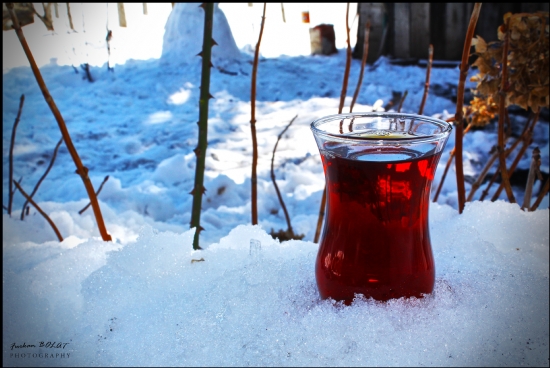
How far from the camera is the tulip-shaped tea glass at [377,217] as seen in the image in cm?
60

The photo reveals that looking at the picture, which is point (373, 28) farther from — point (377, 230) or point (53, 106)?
point (377, 230)

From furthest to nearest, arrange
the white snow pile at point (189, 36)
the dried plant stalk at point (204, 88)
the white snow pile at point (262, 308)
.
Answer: the white snow pile at point (189, 36) < the dried plant stalk at point (204, 88) < the white snow pile at point (262, 308)

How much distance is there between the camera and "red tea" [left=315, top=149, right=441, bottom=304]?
2.01ft

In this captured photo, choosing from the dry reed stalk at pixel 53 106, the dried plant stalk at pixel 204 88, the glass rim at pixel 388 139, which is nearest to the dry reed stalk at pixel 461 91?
the glass rim at pixel 388 139

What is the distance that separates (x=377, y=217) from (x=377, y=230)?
18 mm

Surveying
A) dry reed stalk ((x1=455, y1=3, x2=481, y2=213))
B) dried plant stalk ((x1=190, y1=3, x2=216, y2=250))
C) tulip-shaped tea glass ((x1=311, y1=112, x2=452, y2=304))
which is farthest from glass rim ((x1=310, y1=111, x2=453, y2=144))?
dried plant stalk ((x1=190, y1=3, x2=216, y2=250))

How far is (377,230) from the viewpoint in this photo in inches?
24.7

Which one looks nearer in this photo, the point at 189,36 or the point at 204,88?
the point at 204,88

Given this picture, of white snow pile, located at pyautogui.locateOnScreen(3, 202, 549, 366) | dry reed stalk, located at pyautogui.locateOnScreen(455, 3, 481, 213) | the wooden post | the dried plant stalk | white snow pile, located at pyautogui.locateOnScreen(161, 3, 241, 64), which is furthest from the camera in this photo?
white snow pile, located at pyautogui.locateOnScreen(161, 3, 241, 64)

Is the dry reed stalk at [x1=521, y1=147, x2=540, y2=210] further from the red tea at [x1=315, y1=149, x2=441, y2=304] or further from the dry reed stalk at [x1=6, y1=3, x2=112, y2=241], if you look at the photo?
the dry reed stalk at [x1=6, y1=3, x2=112, y2=241]

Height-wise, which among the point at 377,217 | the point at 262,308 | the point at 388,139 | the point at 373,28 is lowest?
the point at 262,308

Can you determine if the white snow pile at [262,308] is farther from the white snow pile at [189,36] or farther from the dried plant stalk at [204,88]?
the white snow pile at [189,36]

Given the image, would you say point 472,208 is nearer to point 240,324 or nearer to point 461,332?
point 461,332

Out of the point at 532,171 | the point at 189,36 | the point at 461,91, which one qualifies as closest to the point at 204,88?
the point at 461,91
